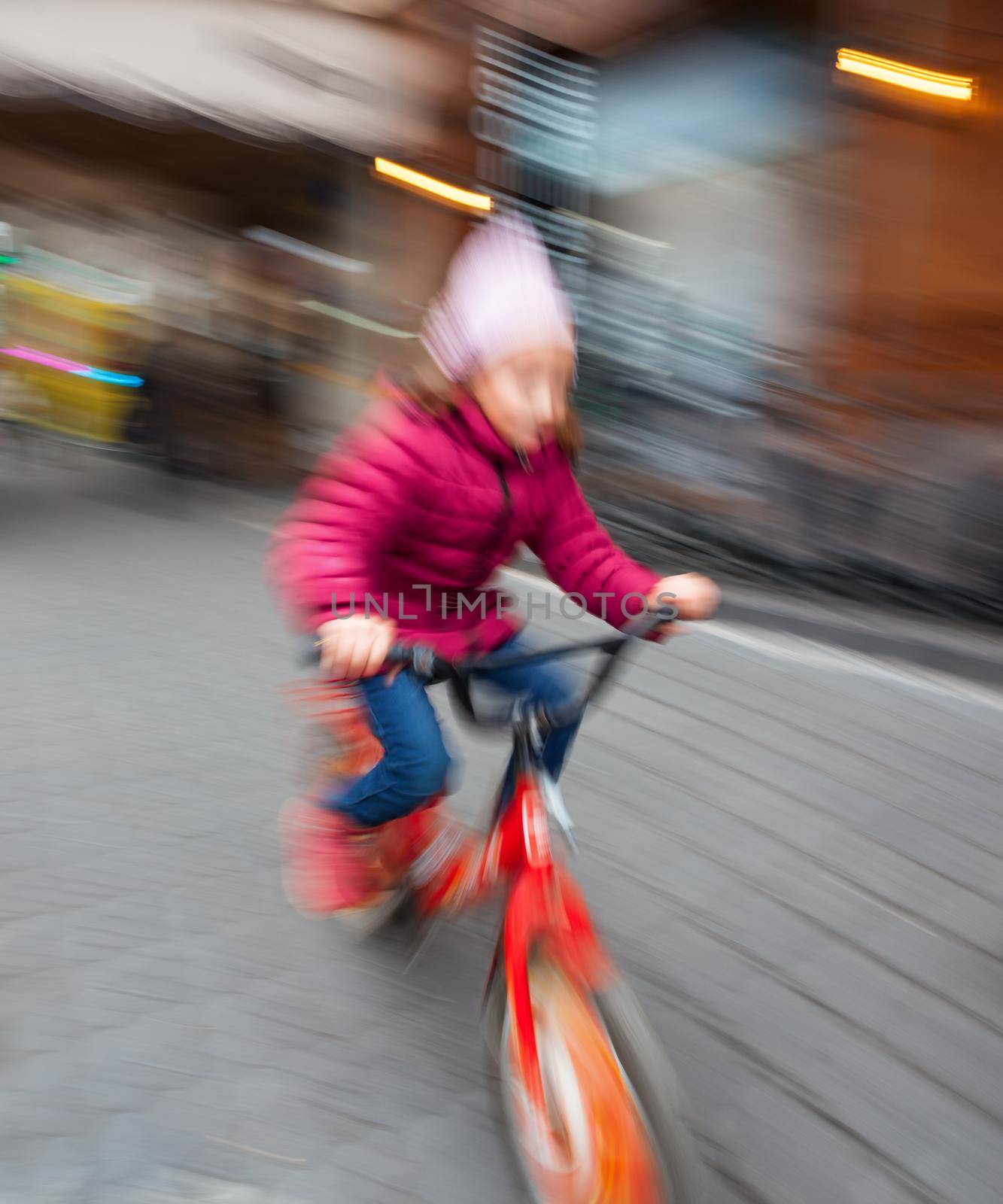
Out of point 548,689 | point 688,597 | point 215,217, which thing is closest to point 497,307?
point 688,597

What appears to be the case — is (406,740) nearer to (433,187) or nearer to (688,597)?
(688,597)

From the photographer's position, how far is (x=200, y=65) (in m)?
8.34

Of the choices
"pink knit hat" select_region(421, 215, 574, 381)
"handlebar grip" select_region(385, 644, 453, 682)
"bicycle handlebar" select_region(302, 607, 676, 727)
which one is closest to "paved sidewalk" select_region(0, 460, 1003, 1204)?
"bicycle handlebar" select_region(302, 607, 676, 727)

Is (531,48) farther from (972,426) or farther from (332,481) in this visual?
(332,481)

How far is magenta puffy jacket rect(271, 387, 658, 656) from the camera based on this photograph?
2211mm

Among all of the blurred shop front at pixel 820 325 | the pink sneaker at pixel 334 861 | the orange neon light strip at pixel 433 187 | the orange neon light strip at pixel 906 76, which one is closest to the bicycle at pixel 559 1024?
the pink sneaker at pixel 334 861

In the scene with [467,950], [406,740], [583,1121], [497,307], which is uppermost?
[497,307]

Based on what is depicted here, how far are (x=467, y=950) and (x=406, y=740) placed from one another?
855mm

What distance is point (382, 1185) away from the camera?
2139mm

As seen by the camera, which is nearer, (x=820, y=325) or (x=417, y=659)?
(x=417, y=659)

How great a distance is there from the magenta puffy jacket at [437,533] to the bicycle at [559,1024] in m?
0.25

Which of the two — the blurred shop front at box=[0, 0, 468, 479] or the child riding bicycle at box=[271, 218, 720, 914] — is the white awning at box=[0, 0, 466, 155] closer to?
the blurred shop front at box=[0, 0, 468, 479]

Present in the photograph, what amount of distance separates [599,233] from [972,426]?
3638mm

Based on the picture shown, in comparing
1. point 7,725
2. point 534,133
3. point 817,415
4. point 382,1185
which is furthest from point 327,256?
point 382,1185
